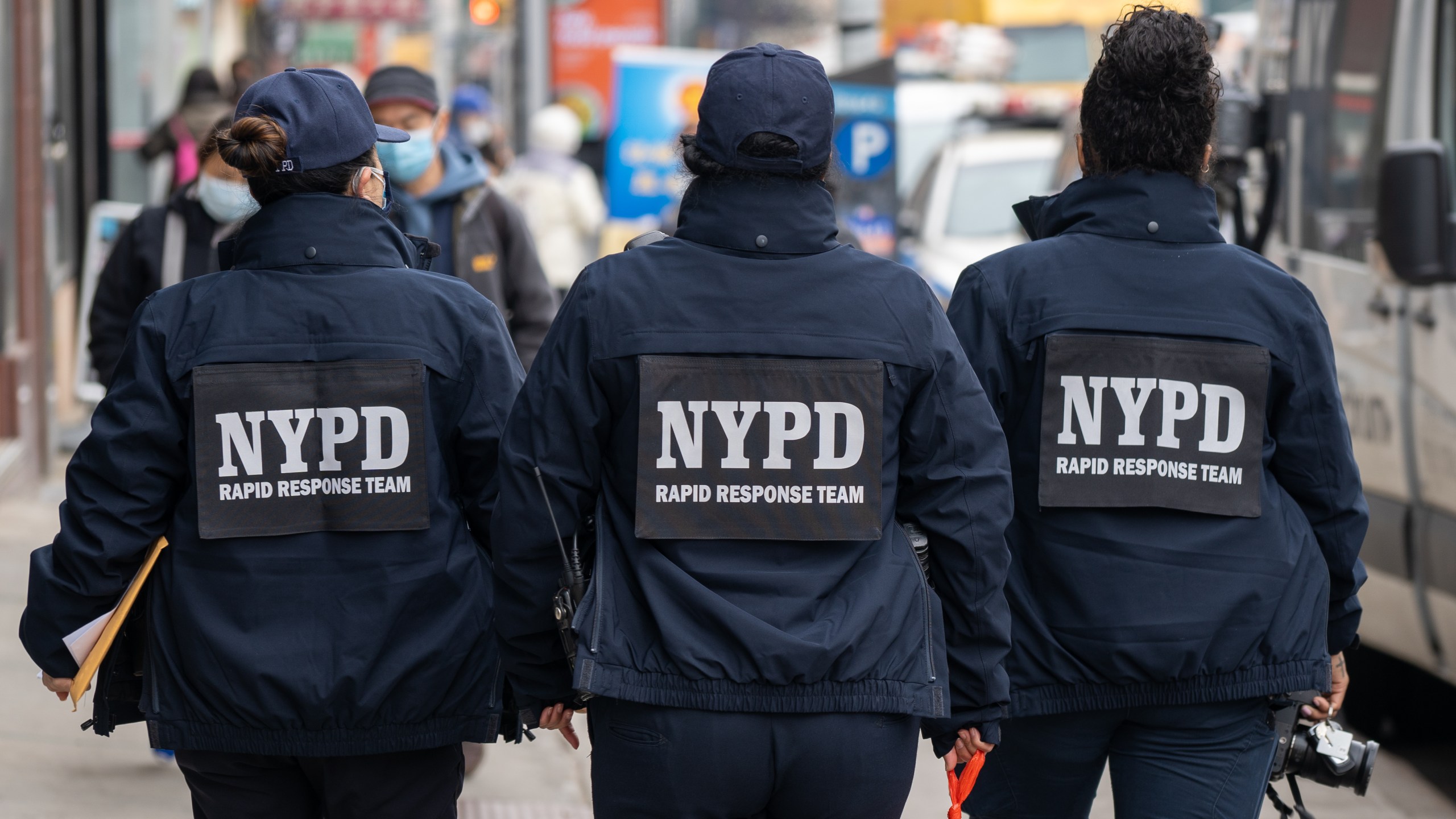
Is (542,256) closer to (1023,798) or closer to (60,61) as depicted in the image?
(60,61)

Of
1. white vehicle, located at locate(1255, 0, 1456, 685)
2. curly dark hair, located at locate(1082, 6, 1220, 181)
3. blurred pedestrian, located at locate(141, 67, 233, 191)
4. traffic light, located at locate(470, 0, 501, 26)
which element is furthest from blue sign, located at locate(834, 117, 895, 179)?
traffic light, located at locate(470, 0, 501, 26)

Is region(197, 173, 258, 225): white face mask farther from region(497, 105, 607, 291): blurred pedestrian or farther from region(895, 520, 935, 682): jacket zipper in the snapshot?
region(497, 105, 607, 291): blurred pedestrian

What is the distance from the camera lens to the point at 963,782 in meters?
2.91

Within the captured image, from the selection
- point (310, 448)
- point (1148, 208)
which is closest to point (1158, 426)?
point (1148, 208)

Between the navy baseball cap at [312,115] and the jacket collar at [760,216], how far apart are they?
67 cm

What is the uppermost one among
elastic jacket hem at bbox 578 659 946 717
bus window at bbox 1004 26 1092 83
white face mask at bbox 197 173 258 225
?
bus window at bbox 1004 26 1092 83

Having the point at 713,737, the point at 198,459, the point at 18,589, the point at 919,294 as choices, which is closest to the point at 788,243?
the point at 919,294

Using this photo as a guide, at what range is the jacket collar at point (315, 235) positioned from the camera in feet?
9.86

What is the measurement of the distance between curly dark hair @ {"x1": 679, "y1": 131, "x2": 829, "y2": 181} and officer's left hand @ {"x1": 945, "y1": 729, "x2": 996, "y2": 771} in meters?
0.89

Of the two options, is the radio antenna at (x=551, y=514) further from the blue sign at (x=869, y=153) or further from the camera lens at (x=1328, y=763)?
the blue sign at (x=869, y=153)

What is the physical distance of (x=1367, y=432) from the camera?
18.9ft

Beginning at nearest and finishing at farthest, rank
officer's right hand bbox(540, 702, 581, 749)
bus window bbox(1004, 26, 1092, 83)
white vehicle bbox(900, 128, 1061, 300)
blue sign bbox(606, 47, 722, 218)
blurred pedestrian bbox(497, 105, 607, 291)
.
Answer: officer's right hand bbox(540, 702, 581, 749) < blurred pedestrian bbox(497, 105, 607, 291) < white vehicle bbox(900, 128, 1061, 300) < blue sign bbox(606, 47, 722, 218) < bus window bbox(1004, 26, 1092, 83)

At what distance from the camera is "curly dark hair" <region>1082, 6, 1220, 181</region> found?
3115 mm

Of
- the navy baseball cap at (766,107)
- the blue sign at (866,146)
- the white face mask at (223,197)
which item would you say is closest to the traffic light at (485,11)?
the blue sign at (866,146)
